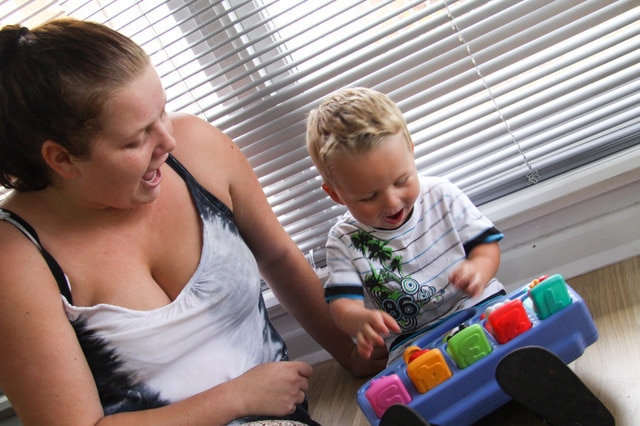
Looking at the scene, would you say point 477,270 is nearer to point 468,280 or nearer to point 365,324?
point 468,280

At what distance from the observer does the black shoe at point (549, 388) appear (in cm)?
86

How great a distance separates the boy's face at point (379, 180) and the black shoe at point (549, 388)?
0.34 metres

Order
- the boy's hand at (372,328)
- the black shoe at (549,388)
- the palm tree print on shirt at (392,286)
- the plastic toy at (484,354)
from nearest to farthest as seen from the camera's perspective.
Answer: the black shoe at (549,388) < the plastic toy at (484,354) < the boy's hand at (372,328) < the palm tree print on shirt at (392,286)

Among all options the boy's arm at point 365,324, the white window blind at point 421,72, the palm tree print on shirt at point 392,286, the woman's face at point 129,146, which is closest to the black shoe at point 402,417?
the boy's arm at point 365,324

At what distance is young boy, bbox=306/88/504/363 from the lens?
1090 mm

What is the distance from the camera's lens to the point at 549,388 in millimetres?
871

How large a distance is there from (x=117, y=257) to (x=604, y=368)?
0.77 metres

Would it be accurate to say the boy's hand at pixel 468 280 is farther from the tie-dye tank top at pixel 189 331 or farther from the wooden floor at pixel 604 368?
the tie-dye tank top at pixel 189 331

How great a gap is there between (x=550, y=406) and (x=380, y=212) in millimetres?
Answer: 410

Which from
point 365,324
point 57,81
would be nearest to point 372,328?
point 365,324

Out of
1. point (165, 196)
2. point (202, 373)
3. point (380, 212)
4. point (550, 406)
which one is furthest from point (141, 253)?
point (550, 406)

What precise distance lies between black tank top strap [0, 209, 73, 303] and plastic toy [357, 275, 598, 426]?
1.58ft

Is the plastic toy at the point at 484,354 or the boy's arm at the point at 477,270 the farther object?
the boy's arm at the point at 477,270

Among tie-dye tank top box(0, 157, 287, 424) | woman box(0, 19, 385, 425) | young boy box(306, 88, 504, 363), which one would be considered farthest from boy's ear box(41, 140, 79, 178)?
young boy box(306, 88, 504, 363)
